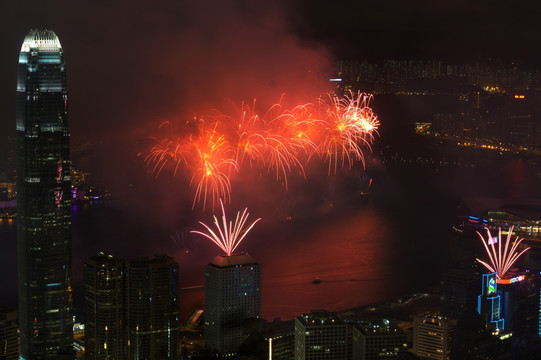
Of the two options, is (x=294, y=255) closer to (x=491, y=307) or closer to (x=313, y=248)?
(x=313, y=248)

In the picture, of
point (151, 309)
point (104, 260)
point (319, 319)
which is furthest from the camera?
point (104, 260)

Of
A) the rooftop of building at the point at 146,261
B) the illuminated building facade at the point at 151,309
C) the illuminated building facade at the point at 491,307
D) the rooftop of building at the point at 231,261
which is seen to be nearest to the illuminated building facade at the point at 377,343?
the rooftop of building at the point at 231,261

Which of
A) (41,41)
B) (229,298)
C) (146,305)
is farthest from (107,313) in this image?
(41,41)

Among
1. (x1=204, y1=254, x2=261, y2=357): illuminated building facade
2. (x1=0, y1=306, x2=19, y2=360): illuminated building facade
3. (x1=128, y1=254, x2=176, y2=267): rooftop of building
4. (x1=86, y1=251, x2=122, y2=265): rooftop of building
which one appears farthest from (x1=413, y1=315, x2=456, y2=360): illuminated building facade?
(x1=0, y1=306, x2=19, y2=360): illuminated building facade

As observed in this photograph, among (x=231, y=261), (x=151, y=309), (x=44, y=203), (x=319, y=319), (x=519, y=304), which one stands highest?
(x=44, y=203)

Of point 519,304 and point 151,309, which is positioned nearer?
point 151,309

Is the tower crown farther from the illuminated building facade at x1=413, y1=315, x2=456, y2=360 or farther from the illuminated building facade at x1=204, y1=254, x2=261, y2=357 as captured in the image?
the illuminated building facade at x1=413, y1=315, x2=456, y2=360

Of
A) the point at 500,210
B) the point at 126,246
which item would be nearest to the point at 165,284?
the point at 126,246

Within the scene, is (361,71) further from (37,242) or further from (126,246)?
(37,242)
